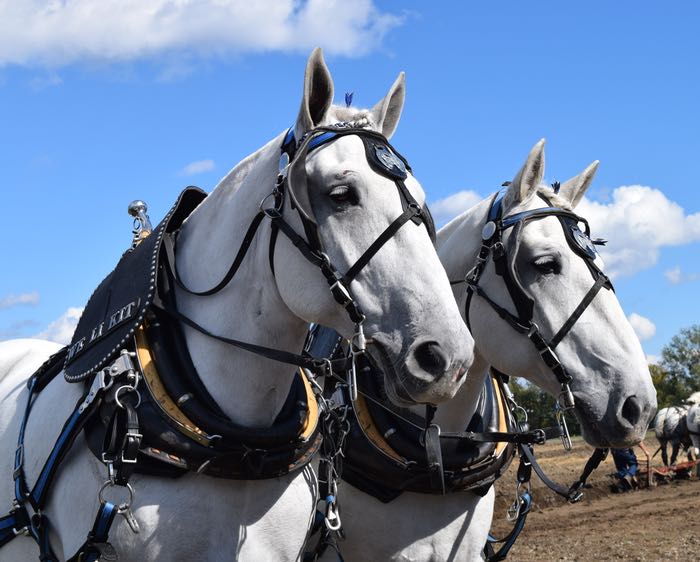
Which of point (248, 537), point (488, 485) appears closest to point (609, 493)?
point (488, 485)

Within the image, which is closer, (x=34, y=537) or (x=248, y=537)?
(x=248, y=537)

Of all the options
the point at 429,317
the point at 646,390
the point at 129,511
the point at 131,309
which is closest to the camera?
the point at 429,317

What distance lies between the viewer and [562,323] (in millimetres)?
4176

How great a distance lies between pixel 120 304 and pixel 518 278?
6.33 ft

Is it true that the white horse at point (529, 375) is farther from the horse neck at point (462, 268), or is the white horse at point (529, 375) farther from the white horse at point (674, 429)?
the white horse at point (674, 429)

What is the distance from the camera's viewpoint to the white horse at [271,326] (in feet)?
9.52

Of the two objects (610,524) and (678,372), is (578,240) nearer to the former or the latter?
(610,524)

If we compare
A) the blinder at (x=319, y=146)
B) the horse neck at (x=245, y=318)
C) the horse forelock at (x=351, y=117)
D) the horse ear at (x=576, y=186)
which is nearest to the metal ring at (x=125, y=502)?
the horse neck at (x=245, y=318)

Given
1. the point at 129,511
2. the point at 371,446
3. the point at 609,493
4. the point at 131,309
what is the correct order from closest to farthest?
1. the point at 129,511
2. the point at 131,309
3. the point at 371,446
4. the point at 609,493

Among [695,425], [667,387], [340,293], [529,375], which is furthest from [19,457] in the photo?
[667,387]

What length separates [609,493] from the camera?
19.7 metres

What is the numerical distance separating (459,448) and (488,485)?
0.28 m

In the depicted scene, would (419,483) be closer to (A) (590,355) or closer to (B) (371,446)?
(B) (371,446)

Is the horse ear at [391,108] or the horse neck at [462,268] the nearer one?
the horse ear at [391,108]
